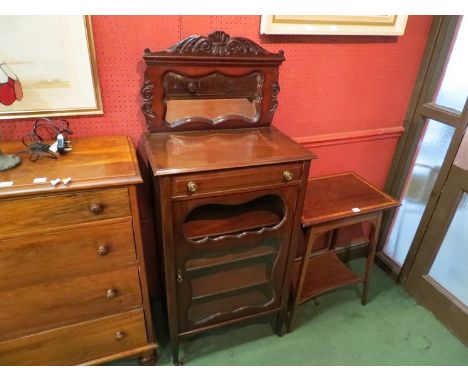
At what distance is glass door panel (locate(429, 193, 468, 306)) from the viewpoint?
1792 mm

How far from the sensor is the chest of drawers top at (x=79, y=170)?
102 cm

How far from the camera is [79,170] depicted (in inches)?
44.2

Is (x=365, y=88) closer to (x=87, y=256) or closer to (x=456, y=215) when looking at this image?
(x=456, y=215)

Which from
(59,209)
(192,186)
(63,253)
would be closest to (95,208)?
(59,209)

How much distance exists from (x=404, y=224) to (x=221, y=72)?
1.68 metres

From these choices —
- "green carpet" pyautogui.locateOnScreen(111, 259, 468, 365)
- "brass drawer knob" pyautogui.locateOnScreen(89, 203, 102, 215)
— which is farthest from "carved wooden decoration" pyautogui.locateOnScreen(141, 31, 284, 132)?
"green carpet" pyautogui.locateOnScreen(111, 259, 468, 365)

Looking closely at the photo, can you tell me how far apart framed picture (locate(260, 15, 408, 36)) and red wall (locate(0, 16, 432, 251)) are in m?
0.06

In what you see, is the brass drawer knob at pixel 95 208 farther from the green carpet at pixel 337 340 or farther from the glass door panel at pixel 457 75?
the glass door panel at pixel 457 75

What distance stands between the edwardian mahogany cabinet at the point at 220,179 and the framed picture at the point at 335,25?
0.44 ft

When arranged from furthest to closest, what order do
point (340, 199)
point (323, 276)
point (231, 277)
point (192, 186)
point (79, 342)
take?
point (323, 276), point (340, 199), point (231, 277), point (79, 342), point (192, 186)

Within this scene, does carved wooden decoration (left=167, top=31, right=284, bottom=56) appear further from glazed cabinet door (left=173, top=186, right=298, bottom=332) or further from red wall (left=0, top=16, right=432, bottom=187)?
glazed cabinet door (left=173, top=186, right=298, bottom=332)

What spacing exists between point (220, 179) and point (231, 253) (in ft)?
1.46

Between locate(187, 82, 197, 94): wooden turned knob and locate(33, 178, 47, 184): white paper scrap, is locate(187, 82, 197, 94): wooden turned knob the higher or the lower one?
the higher one

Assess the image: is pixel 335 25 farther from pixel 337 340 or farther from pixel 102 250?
pixel 337 340
